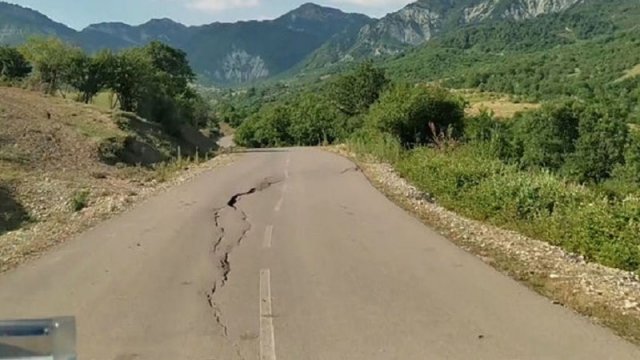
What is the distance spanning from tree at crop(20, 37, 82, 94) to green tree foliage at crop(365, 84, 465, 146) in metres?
21.8

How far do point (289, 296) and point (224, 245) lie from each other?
13.0 ft

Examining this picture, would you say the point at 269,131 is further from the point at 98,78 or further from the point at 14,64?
the point at 98,78

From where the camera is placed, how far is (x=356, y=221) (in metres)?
14.4

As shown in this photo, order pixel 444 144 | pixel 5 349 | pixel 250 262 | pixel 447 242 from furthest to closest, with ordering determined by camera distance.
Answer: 1. pixel 444 144
2. pixel 447 242
3. pixel 250 262
4. pixel 5 349

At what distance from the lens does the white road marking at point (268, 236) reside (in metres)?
11.8

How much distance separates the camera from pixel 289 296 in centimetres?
819

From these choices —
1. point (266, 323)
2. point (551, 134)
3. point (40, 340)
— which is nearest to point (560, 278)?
point (266, 323)

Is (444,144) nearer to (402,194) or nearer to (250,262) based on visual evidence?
(402,194)

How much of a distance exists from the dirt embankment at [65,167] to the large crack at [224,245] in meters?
2.80

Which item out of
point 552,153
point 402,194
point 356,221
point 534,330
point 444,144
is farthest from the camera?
point 552,153

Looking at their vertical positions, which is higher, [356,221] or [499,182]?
[499,182]

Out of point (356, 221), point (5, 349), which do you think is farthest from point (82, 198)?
point (5, 349)

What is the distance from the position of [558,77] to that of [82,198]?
476 feet

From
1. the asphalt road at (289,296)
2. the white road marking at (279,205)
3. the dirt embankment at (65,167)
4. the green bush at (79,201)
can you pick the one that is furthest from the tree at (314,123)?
the asphalt road at (289,296)
